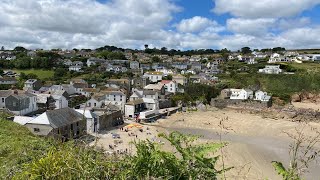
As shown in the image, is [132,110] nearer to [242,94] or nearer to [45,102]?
[45,102]

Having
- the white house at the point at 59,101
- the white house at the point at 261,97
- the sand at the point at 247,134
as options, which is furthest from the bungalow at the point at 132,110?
the white house at the point at 261,97

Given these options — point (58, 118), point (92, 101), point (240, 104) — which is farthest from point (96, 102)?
point (240, 104)

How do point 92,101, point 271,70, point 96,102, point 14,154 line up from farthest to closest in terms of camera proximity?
point 271,70 → point 92,101 → point 96,102 → point 14,154

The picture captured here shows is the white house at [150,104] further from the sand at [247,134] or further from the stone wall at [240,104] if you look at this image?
the stone wall at [240,104]

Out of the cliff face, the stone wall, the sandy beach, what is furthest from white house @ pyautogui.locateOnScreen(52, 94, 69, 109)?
the cliff face

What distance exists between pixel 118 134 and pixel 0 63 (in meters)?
58.7

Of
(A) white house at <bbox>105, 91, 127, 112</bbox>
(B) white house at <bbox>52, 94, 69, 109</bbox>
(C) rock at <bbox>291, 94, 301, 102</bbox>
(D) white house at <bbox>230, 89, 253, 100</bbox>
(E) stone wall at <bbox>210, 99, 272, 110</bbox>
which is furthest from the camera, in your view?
(C) rock at <bbox>291, 94, 301, 102</bbox>

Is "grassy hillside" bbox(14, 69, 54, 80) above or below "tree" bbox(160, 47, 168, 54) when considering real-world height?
below

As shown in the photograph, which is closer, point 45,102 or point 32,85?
point 45,102

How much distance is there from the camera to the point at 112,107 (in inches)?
1505

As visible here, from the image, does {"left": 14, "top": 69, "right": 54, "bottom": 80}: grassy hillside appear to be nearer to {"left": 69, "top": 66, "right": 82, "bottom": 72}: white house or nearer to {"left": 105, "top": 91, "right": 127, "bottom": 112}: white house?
{"left": 69, "top": 66, "right": 82, "bottom": 72}: white house

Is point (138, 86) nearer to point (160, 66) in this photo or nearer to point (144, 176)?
point (160, 66)

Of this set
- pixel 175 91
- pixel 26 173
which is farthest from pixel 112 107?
pixel 26 173

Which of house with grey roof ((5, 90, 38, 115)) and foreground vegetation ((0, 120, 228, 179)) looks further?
house with grey roof ((5, 90, 38, 115))
